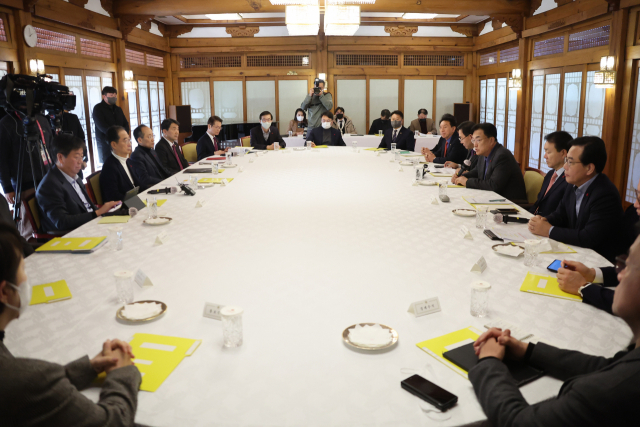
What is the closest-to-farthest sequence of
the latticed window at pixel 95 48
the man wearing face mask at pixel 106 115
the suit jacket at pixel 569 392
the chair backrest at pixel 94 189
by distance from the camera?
1. the suit jacket at pixel 569 392
2. the chair backrest at pixel 94 189
3. the man wearing face mask at pixel 106 115
4. the latticed window at pixel 95 48

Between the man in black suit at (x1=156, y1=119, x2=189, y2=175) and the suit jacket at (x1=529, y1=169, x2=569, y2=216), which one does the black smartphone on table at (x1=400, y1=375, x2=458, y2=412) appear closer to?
the suit jacket at (x1=529, y1=169, x2=569, y2=216)

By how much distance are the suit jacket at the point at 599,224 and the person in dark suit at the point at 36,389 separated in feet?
6.92

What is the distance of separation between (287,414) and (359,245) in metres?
1.35

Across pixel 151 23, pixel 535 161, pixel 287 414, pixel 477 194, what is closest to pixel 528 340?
pixel 287 414

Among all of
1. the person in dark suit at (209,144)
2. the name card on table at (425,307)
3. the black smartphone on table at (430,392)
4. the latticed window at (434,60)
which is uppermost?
the latticed window at (434,60)

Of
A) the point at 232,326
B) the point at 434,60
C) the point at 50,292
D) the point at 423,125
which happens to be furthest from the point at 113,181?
the point at 434,60

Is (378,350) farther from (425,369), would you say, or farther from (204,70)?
(204,70)

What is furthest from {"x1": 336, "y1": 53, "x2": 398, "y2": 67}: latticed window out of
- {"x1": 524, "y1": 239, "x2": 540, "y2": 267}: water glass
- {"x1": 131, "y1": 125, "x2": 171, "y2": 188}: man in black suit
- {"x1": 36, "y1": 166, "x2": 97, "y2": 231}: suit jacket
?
{"x1": 524, "y1": 239, "x2": 540, "y2": 267}: water glass

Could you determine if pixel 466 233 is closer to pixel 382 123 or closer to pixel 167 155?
pixel 167 155

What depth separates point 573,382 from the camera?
1.05 metres

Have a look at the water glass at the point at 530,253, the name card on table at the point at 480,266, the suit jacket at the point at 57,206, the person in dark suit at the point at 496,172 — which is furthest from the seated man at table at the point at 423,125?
the name card on table at the point at 480,266

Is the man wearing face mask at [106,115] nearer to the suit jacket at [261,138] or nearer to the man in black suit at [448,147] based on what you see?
the suit jacket at [261,138]

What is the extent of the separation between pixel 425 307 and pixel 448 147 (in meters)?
4.38

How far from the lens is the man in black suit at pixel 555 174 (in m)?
3.15
